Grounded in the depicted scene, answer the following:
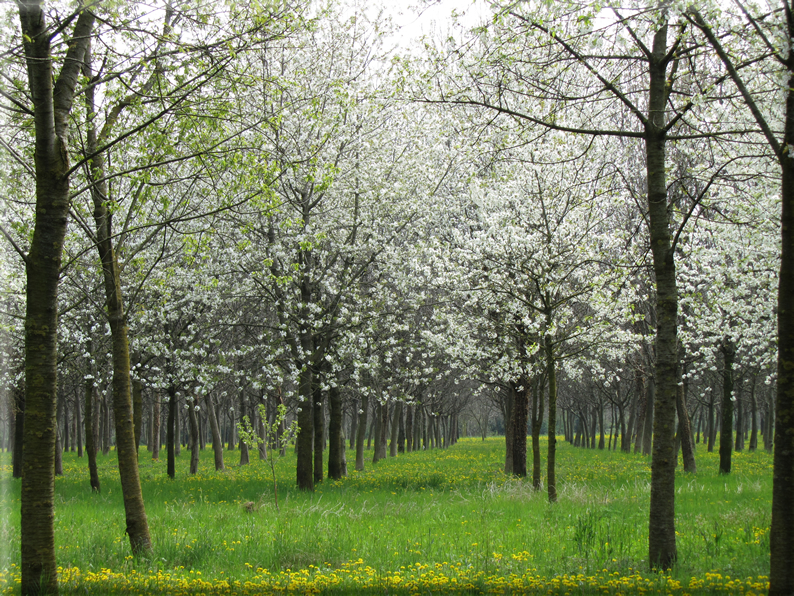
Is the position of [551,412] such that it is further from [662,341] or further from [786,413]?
[786,413]

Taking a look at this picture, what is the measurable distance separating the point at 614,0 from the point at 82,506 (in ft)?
41.8

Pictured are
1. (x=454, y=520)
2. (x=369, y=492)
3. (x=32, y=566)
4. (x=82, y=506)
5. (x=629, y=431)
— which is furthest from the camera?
(x=629, y=431)

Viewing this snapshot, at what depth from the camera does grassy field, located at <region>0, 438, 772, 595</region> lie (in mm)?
5105

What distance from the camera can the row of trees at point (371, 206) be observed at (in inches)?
186

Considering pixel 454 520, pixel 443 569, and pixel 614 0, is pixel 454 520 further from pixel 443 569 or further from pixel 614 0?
pixel 614 0

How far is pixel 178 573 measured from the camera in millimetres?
5938

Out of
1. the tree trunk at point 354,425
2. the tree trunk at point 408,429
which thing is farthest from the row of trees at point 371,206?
the tree trunk at point 408,429

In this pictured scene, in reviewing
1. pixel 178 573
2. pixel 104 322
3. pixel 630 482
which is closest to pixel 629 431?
pixel 630 482

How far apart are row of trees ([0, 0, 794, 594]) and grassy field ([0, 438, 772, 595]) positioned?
67 cm

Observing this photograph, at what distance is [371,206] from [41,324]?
1042 centimetres

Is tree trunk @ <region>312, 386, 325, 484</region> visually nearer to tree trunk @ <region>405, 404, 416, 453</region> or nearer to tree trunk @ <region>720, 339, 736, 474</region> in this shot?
tree trunk @ <region>720, 339, 736, 474</region>

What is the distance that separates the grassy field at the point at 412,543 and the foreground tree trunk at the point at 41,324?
8.2 inches

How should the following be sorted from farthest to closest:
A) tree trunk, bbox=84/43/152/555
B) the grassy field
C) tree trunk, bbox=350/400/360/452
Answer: tree trunk, bbox=350/400/360/452, tree trunk, bbox=84/43/152/555, the grassy field

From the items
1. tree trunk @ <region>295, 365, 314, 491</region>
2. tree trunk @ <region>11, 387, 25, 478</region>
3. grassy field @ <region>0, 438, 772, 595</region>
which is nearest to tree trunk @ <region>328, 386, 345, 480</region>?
tree trunk @ <region>295, 365, 314, 491</region>
